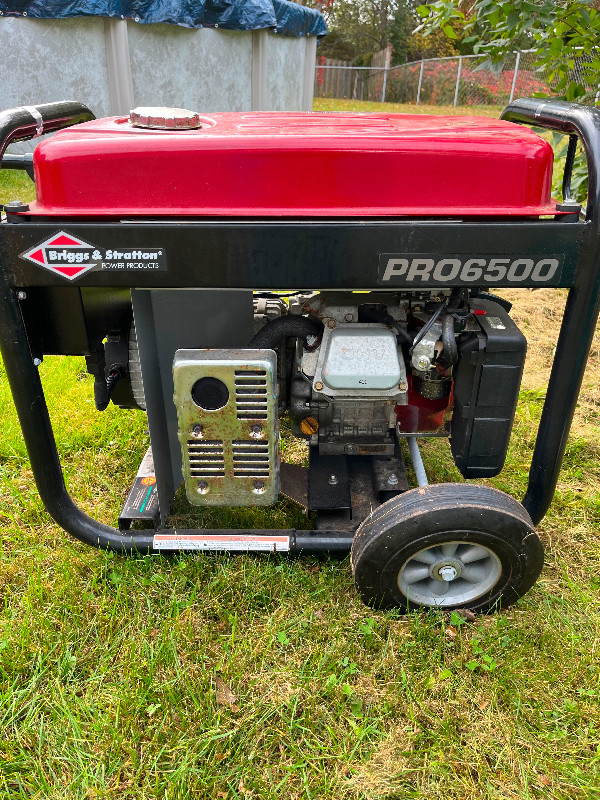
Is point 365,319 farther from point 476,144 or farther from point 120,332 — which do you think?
point 120,332

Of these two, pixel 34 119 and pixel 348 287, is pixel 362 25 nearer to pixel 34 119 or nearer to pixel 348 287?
pixel 34 119

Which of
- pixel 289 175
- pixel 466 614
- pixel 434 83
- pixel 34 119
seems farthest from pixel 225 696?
pixel 434 83

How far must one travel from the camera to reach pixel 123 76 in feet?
25.8

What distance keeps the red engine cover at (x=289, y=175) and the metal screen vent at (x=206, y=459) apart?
2.24 ft

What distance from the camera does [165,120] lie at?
68.4 inches

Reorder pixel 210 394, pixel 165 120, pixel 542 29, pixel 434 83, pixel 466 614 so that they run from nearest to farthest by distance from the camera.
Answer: pixel 165 120, pixel 210 394, pixel 466 614, pixel 542 29, pixel 434 83

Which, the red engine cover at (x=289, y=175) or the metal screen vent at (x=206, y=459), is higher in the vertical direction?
the red engine cover at (x=289, y=175)

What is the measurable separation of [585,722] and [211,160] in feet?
5.98

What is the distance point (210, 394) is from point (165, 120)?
78 centimetres

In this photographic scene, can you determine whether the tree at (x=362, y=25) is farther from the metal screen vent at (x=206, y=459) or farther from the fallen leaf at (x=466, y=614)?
the fallen leaf at (x=466, y=614)

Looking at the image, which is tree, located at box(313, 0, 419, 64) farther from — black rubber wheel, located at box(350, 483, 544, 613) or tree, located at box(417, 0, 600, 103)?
black rubber wheel, located at box(350, 483, 544, 613)

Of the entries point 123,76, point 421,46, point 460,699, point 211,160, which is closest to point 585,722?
point 460,699

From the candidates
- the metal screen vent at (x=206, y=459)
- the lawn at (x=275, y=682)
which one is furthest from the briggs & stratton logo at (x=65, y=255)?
the lawn at (x=275, y=682)

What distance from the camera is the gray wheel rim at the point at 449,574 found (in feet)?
6.30
